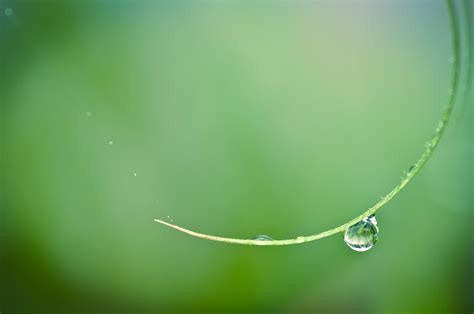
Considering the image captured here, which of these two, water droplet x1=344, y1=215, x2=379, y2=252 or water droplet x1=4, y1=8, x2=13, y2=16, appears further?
water droplet x1=4, y1=8, x2=13, y2=16

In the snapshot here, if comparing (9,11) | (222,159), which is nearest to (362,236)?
(222,159)

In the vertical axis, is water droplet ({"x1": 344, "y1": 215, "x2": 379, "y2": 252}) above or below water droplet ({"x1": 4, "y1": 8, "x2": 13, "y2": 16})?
below

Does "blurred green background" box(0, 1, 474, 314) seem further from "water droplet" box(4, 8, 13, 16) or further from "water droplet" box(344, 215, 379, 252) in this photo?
"water droplet" box(344, 215, 379, 252)

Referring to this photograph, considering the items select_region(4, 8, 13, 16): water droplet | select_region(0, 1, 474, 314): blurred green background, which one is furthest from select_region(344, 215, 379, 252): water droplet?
select_region(4, 8, 13, 16): water droplet

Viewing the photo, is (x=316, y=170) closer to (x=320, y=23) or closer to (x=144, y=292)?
(x=320, y=23)

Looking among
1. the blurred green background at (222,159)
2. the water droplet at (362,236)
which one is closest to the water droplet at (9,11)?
the blurred green background at (222,159)

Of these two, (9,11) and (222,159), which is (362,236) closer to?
(222,159)
